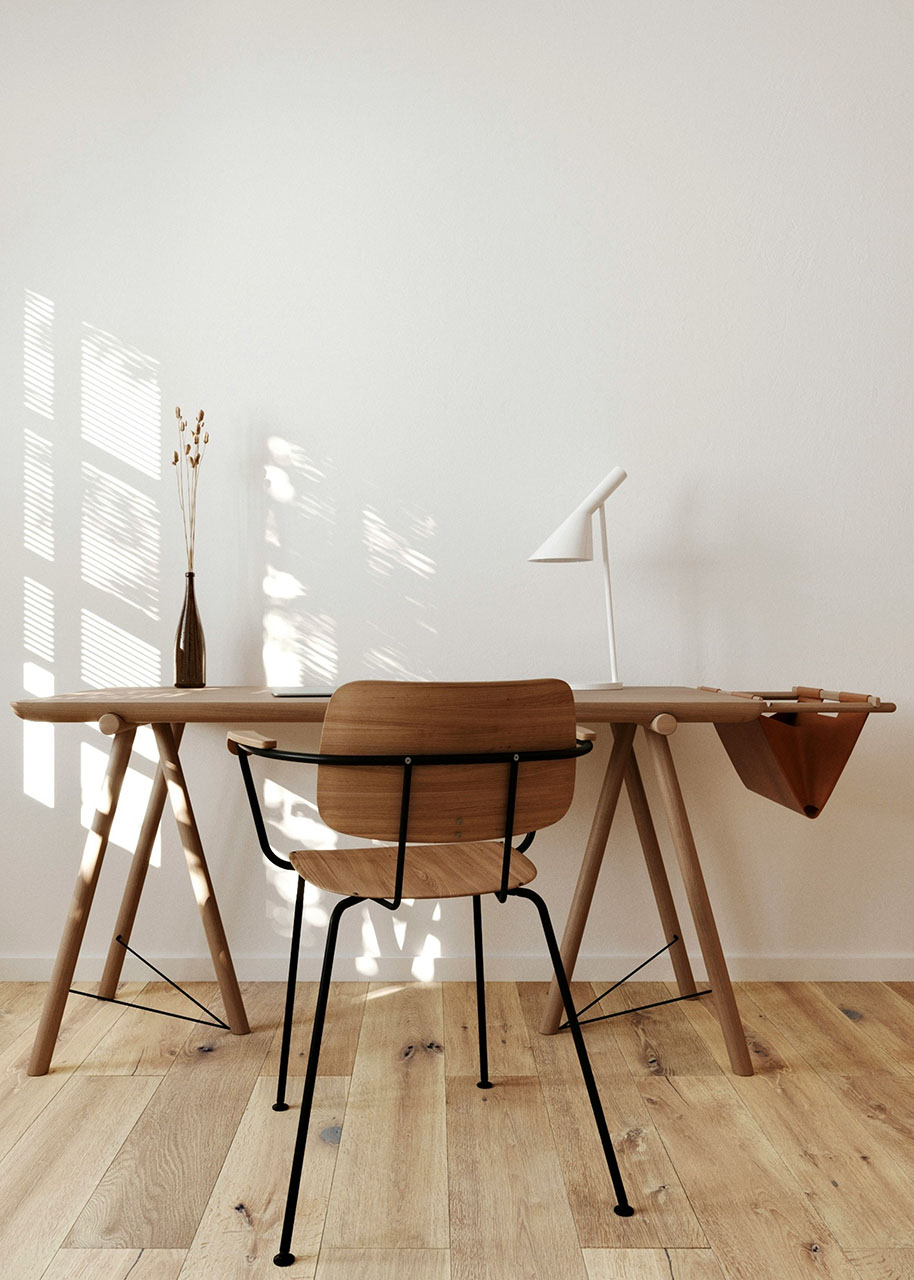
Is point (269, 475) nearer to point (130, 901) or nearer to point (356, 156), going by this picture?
point (356, 156)

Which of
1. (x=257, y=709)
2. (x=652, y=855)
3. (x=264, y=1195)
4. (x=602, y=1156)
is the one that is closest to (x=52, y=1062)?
(x=264, y=1195)

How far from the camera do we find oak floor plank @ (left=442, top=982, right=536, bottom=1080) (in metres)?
1.92

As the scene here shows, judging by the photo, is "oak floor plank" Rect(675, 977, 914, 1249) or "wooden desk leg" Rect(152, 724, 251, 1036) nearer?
"oak floor plank" Rect(675, 977, 914, 1249)

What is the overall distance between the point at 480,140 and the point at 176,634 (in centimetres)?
140

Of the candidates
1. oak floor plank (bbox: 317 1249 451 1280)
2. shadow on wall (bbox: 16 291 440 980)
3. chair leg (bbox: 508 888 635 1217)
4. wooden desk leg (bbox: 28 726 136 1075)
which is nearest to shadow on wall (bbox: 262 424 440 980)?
shadow on wall (bbox: 16 291 440 980)

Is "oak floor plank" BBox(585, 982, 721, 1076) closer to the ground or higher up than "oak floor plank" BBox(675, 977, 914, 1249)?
closer to the ground

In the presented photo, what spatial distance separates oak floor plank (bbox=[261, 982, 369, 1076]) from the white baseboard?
2.2 inches

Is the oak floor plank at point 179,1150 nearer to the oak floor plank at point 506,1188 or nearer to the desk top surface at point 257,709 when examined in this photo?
the oak floor plank at point 506,1188

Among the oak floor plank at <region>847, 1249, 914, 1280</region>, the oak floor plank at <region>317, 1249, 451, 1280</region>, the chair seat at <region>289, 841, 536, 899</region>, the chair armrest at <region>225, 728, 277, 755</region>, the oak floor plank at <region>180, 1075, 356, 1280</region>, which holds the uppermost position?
the chair armrest at <region>225, 728, 277, 755</region>

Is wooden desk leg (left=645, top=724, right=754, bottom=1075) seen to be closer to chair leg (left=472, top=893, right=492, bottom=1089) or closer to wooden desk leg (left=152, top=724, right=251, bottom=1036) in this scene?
chair leg (left=472, top=893, right=492, bottom=1089)

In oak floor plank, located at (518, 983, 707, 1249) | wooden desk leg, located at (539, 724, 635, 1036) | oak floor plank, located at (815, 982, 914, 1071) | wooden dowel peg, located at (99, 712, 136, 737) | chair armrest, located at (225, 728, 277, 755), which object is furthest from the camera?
wooden desk leg, located at (539, 724, 635, 1036)

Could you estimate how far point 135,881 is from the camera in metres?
2.19

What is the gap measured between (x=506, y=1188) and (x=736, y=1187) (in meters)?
0.35

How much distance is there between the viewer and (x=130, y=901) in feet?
7.20
